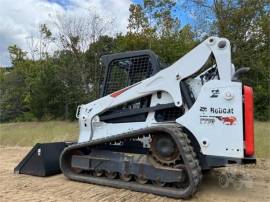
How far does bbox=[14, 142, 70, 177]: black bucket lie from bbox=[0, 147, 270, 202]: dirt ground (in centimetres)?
16

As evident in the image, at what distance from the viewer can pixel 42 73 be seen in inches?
989

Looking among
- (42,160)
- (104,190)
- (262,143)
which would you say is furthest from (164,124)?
(262,143)

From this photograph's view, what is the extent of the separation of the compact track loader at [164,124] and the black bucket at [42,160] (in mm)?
501

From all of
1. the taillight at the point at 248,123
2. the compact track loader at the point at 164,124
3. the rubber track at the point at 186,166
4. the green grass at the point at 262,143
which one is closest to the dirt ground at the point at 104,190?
the rubber track at the point at 186,166

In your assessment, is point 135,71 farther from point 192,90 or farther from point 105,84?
point 192,90

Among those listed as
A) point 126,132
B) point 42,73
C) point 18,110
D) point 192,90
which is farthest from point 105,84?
point 18,110

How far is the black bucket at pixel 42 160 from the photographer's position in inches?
306

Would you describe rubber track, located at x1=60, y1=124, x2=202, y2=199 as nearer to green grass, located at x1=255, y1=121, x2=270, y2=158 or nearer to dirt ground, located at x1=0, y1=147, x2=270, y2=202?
dirt ground, located at x1=0, y1=147, x2=270, y2=202

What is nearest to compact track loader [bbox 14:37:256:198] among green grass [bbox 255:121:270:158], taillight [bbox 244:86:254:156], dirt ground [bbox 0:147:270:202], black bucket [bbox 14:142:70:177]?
taillight [bbox 244:86:254:156]

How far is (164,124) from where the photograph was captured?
636 cm

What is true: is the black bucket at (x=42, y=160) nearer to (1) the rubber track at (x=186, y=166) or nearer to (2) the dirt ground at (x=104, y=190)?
(2) the dirt ground at (x=104, y=190)

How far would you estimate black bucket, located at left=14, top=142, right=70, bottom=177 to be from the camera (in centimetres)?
776

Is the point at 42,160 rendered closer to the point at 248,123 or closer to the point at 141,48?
the point at 248,123

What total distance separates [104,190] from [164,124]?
4.66 feet
